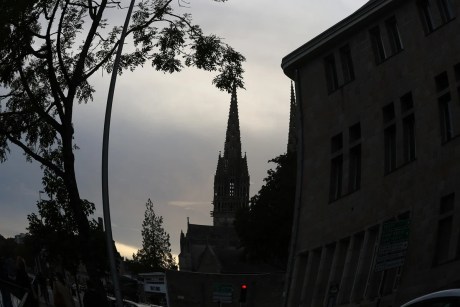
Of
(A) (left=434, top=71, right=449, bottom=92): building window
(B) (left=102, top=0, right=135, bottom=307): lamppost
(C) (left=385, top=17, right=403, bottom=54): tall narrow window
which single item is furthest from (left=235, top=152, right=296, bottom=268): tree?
(B) (left=102, top=0, right=135, bottom=307): lamppost

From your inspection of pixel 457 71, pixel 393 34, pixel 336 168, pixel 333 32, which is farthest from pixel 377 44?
pixel 457 71

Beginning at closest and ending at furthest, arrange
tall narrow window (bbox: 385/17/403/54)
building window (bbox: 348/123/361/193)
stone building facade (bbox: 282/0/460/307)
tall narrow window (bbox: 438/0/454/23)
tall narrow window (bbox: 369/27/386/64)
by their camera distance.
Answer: stone building facade (bbox: 282/0/460/307)
tall narrow window (bbox: 438/0/454/23)
tall narrow window (bbox: 385/17/403/54)
tall narrow window (bbox: 369/27/386/64)
building window (bbox: 348/123/361/193)

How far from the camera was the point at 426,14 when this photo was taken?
1416 inches

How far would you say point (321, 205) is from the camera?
42.0m

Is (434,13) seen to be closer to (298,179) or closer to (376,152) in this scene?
(376,152)

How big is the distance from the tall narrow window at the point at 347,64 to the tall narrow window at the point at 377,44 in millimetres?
1679

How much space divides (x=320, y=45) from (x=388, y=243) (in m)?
19.9

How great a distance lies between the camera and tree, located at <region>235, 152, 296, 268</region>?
77875 millimetres

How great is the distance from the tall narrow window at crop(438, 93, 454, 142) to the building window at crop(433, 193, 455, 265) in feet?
5.93

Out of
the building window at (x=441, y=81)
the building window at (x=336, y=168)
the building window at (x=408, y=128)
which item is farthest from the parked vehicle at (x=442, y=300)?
the building window at (x=336, y=168)

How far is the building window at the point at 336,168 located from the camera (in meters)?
41.4

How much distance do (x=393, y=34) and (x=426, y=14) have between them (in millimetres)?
2090

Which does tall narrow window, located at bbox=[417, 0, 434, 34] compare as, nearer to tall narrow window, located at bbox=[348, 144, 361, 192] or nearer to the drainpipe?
tall narrow window, located at bbox=[348, 144, 361, 192]

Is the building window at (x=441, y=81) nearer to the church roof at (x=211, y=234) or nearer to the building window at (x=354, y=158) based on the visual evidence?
the building window at (x=354, y=158)
